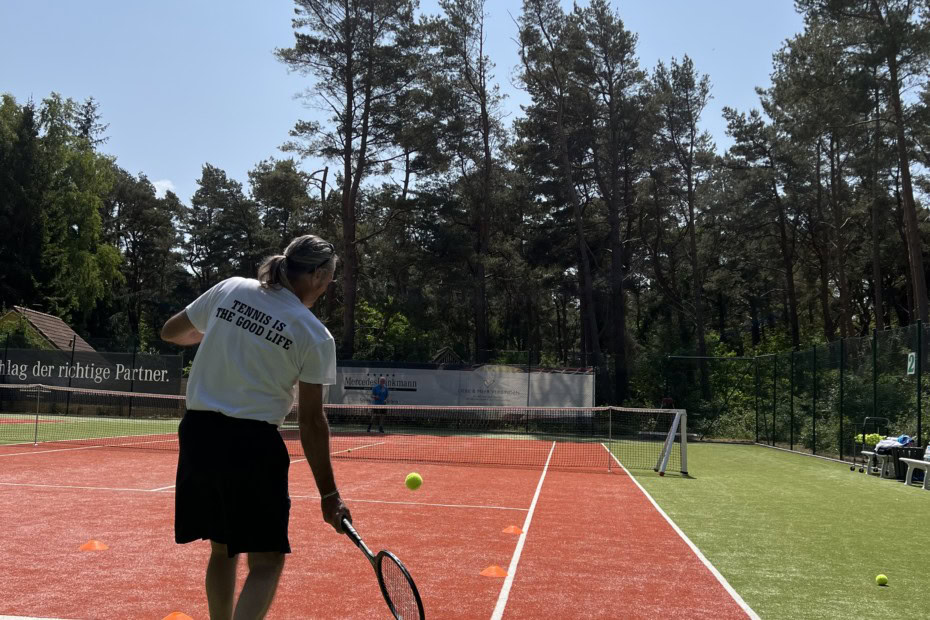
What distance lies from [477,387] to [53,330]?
22135 millimetres

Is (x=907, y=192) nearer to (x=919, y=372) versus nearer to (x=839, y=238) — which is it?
(x=839, y=238)

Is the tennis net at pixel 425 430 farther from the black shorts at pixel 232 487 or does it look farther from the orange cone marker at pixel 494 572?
the black shorts at pixel 232 487

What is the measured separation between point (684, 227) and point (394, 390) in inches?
768

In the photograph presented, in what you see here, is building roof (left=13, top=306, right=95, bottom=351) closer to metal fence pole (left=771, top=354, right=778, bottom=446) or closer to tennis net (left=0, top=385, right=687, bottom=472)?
tennis net (left=0, top=385, right=687, bottom=472)

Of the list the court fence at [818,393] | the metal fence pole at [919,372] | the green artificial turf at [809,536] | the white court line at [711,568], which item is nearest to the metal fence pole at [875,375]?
the court fence at [818,393]

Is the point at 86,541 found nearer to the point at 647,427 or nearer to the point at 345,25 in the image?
the point at 647,427

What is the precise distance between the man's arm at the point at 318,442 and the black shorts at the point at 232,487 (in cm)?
11

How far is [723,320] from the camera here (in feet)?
162

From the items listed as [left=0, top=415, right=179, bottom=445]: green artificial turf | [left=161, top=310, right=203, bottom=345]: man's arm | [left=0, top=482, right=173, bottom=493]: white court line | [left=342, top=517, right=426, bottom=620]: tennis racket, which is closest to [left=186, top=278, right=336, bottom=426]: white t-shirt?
[left=161, top=310, right=203, bottom=345]: man's arm

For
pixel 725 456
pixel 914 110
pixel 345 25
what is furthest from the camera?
pixel 345 25

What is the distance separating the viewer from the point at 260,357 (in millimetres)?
2721

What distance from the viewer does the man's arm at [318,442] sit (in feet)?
8.86

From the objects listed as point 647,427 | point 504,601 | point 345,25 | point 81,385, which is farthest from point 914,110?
point 81,385

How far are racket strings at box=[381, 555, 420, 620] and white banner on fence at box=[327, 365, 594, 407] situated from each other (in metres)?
20.7
